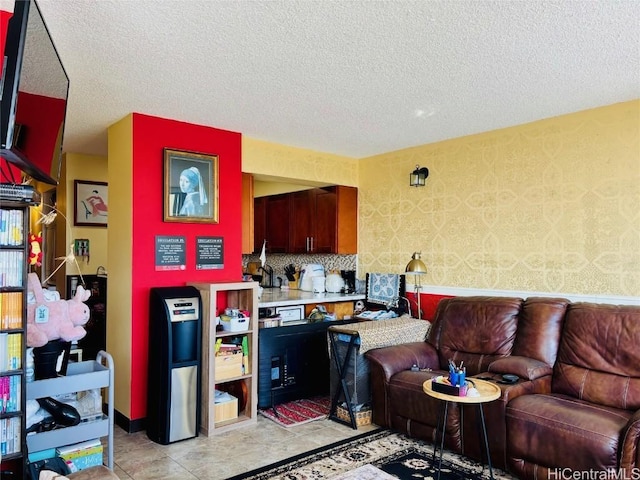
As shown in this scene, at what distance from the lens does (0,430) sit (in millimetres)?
2062

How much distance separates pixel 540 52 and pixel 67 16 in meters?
2.46

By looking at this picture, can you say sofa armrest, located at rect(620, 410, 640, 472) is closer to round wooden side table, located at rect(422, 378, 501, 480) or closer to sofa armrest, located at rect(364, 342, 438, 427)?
round wooden side table, located at rect(422, 378, 501, 480)

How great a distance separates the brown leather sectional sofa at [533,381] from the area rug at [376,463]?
0.10 m

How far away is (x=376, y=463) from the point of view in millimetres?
3092

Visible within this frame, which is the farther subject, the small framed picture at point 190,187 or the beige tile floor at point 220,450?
the small framed picture at point 190,187

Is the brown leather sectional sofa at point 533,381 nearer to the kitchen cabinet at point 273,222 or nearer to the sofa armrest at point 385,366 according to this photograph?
the sofa armrest at point 385,366

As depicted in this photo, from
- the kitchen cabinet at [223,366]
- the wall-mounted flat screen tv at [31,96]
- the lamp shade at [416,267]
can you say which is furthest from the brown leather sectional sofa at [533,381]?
the wall-mounted flat screen tv at [31,96]

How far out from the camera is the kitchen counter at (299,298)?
4.56 meters

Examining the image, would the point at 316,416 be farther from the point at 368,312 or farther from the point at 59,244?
the point at 59,244

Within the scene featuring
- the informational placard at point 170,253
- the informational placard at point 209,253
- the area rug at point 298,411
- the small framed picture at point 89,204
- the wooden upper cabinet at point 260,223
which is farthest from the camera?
the wooden upper cabinet at point 260,223

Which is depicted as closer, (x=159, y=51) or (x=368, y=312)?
(x=159, y=51)

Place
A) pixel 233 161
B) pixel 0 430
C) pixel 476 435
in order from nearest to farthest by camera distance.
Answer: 1. pixel 0 430
2. pixel 476 435
3. pixel 233 161

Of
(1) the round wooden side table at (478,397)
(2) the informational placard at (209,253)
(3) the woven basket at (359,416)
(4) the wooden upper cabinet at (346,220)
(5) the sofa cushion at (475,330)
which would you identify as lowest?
(3) the woven basket at (359,416)

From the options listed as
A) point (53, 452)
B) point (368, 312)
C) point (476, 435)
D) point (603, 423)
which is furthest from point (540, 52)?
point (53, 452)
